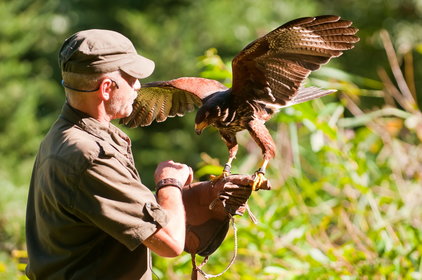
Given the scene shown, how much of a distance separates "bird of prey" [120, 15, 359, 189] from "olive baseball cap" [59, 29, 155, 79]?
37 cm

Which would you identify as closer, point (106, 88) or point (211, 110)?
point (106, 88)

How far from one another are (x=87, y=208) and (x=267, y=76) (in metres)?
0.88

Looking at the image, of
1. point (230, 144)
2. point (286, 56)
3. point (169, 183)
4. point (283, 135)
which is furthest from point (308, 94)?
point (283, 135)

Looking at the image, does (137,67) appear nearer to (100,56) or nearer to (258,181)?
(100,56)

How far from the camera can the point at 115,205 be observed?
251 cm

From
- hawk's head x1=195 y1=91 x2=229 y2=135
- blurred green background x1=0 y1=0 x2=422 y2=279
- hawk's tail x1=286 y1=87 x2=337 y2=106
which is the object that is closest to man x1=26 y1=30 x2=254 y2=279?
hawk's head x1=195 y1=91 x2=229 y2=135

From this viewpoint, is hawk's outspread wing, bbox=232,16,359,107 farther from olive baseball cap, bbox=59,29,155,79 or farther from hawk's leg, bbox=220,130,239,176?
olive baseball cap, bbox=59,29,155,79

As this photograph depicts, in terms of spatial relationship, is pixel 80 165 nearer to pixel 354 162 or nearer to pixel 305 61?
pixel 305 61

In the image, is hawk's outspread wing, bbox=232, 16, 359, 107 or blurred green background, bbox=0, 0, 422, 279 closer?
hawk's outspread wing, bbox=232, 16, 359, 107

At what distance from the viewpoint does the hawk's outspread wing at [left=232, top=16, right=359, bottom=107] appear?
2.83 m

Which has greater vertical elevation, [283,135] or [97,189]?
[97,189]

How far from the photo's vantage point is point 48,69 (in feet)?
44.5

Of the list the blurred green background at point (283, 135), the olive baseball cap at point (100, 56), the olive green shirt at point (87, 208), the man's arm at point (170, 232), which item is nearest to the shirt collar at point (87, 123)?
the olive green shirt at point (87, 208)

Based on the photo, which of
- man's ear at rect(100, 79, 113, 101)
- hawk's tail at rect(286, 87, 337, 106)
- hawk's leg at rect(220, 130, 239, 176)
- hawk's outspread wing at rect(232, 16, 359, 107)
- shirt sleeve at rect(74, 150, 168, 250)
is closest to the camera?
shirt sleeve at rect(74, 150, 168, 250)
